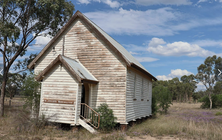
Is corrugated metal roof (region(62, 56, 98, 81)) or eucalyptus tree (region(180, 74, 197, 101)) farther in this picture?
eucalyptus tree (region(180, 74, 197, 101))

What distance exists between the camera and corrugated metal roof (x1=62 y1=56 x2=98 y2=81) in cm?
1203

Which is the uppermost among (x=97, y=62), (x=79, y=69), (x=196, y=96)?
(x=97, y=62)

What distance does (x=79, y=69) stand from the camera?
12.6m

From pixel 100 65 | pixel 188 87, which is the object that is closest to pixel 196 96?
pixel 188 87

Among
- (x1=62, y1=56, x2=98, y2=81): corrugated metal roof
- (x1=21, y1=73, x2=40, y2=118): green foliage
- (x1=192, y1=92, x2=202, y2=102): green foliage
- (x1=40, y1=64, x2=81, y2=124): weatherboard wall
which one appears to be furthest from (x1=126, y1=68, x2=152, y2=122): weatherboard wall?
(x1=192, y1=92, x2=202, y2=102): green foliage

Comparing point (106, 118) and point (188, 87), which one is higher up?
point (188, 87)

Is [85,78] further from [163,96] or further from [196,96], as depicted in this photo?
[196,96]

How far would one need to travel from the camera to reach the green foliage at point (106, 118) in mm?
12180

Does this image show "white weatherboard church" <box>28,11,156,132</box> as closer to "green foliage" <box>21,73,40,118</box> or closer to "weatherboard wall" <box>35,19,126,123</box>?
"weatherboard wall" <box>35,19,126,123</box>

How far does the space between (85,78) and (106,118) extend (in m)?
2.71

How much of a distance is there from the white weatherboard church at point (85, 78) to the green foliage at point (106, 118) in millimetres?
325

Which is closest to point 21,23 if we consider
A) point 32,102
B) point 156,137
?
point 32,102

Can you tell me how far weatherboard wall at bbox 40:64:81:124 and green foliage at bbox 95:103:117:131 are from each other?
1822 millimetres

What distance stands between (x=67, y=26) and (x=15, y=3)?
7931 mm
